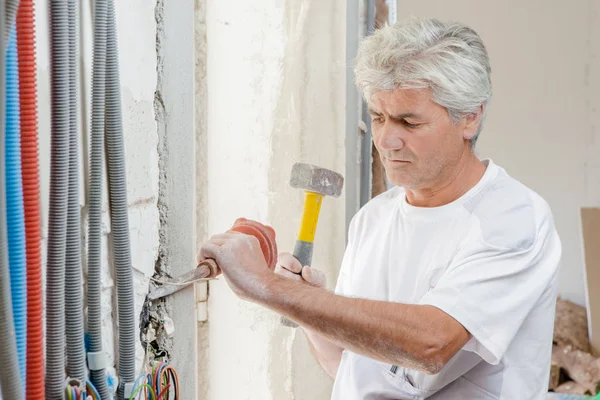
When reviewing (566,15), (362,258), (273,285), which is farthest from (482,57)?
(566,15)

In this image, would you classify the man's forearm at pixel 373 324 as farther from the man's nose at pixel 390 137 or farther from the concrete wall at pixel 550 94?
the concrete wall at pixel 550 94

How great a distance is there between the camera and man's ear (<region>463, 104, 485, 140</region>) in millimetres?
1593

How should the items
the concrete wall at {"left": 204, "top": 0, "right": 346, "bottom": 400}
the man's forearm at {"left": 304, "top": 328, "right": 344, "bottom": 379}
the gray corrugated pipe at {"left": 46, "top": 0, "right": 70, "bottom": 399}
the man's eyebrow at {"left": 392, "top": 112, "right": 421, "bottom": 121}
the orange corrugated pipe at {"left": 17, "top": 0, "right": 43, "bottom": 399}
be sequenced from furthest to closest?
1. the concrete wall at {"left": 204, "top": 0, "right": 346, "bottom": 400}
2. the man's forearm at {"left": 304, "top": 328, "right": 344, "bottom": 379}
3. the man's eyebrow at {"left": 392, "top": 112, "right": 421, "bottom": 121}
4. the gray corrugated pipe at {"left": 46, "top": 0, "right": 70, "bottom": 399}
5. the orange corrugated pipe at {"left": 17, "top": 0, "right": 43, "bottom": 399}

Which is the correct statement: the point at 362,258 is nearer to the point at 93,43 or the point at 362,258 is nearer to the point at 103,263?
the point at 103,263

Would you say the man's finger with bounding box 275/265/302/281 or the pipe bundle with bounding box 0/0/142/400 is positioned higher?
the pipe bundle with bounding box 0/0/142/400

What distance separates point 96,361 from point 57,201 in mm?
302

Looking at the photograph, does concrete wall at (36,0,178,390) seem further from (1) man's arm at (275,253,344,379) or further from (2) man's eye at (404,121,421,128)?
(2) man's eye at (404,121,421,128)

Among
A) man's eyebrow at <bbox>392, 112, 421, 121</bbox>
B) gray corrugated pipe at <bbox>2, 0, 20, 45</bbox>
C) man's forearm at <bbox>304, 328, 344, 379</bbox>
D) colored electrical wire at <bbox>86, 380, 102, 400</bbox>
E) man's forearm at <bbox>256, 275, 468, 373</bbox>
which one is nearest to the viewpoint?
gray corrugated pipe at <bbox>2, 0, 20, 45</bbox>

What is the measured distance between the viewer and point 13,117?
0.87 metres

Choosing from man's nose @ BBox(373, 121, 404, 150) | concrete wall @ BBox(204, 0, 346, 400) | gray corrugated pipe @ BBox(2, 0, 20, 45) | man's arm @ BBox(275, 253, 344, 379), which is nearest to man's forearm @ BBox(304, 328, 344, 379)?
man's arm @ BBox(275, 253, 344, 379)

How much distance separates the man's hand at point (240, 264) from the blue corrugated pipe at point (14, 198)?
447mm

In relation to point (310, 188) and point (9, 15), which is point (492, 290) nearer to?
point (310, 188)

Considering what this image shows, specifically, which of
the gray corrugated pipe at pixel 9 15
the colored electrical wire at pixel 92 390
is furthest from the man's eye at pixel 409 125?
the gray corrugated pipe at pixel 9 15

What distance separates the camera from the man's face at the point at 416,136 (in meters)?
1.51
